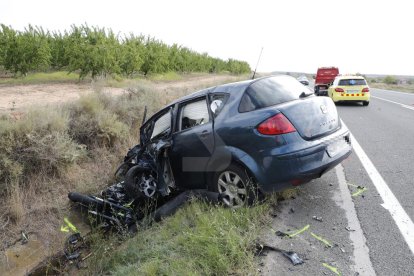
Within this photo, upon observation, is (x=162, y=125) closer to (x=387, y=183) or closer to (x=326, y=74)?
(x=387, y=183)

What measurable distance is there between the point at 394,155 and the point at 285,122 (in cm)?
353

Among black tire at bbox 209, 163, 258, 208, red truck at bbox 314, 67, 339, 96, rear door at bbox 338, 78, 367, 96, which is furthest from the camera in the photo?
red truck at bbox 314, 67, 339, 96

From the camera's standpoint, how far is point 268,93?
179 inches

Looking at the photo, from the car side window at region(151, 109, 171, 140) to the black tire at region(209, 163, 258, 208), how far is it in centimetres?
137

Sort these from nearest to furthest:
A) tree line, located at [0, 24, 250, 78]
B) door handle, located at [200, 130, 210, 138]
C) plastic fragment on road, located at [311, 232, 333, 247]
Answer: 1. plastic fragment on road, located at [311, 232, 333, 247]
2. door handle, located at [200, 130, 210, 138]
3. tree line, located at [0, 24, 250, 78]

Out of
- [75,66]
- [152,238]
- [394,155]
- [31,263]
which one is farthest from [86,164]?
[75,66]

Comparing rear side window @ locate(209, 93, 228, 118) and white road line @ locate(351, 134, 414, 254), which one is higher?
rear side window @ locate(209, 93, 228, 118)

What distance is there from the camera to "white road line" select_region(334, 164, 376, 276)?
297cm

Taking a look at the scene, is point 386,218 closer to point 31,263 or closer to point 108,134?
point 31,263

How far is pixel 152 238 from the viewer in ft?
13.5

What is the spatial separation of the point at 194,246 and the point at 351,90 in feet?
47.0

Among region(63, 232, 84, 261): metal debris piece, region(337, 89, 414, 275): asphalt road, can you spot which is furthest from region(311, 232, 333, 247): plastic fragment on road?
region(63, 232, 84, 261): metal debris piece

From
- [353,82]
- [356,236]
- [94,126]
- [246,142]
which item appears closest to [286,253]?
[356,236]

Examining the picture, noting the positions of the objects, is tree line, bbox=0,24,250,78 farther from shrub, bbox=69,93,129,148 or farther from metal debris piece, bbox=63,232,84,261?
metal debris piece, bbox=63,232,84,261
